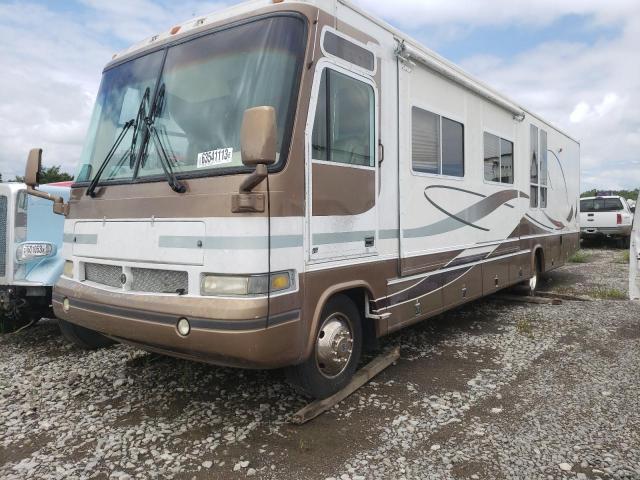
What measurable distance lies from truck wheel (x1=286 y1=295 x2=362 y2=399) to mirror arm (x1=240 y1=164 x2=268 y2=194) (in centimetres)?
114

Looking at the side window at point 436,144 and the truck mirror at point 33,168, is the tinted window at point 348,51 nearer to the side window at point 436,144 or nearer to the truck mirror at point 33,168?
the side window at point 436,144

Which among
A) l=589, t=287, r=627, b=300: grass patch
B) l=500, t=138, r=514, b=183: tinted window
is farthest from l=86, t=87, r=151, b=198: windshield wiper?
l=589, t=287, r=627, b=300: grass patch

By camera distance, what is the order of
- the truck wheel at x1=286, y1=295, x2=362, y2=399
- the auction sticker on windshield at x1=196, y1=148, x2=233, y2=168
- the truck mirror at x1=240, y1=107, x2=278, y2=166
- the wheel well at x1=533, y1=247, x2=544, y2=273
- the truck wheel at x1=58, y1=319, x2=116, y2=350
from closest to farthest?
the truck mirror at x1=240, y1=107, x2=278, y2=166 < the auction sticker on windshield at x1=196, y1=148, x2=233, y2=168 < the truck wheel at x1=286, y1=295, x2=362, y2=399 < the truck wheel at x1=58, y1=319, x2=116, y2=350 < the wheel well at x1=533, y1=247, x2=544, y2=273

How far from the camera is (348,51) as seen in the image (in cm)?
395

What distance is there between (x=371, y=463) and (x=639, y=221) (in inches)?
136

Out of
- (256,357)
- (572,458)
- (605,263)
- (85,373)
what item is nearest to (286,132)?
(256,357)

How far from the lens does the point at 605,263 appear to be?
13711 millimetres

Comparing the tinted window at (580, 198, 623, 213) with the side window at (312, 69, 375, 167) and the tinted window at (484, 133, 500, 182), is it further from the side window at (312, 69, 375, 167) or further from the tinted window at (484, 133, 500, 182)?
the side window at (312, 69, 375, 167)

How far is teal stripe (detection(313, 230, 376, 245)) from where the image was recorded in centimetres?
362

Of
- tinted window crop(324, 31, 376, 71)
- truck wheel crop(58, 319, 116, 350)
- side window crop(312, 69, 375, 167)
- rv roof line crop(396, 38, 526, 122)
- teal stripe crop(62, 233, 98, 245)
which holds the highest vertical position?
rv roof line crop(396, 38, 526, 122)

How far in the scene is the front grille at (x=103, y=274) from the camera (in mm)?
3822

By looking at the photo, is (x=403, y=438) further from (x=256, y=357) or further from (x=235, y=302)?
(x=235, y=302)

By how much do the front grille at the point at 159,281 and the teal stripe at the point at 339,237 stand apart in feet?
3.04

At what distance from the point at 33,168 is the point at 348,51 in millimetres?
2861
